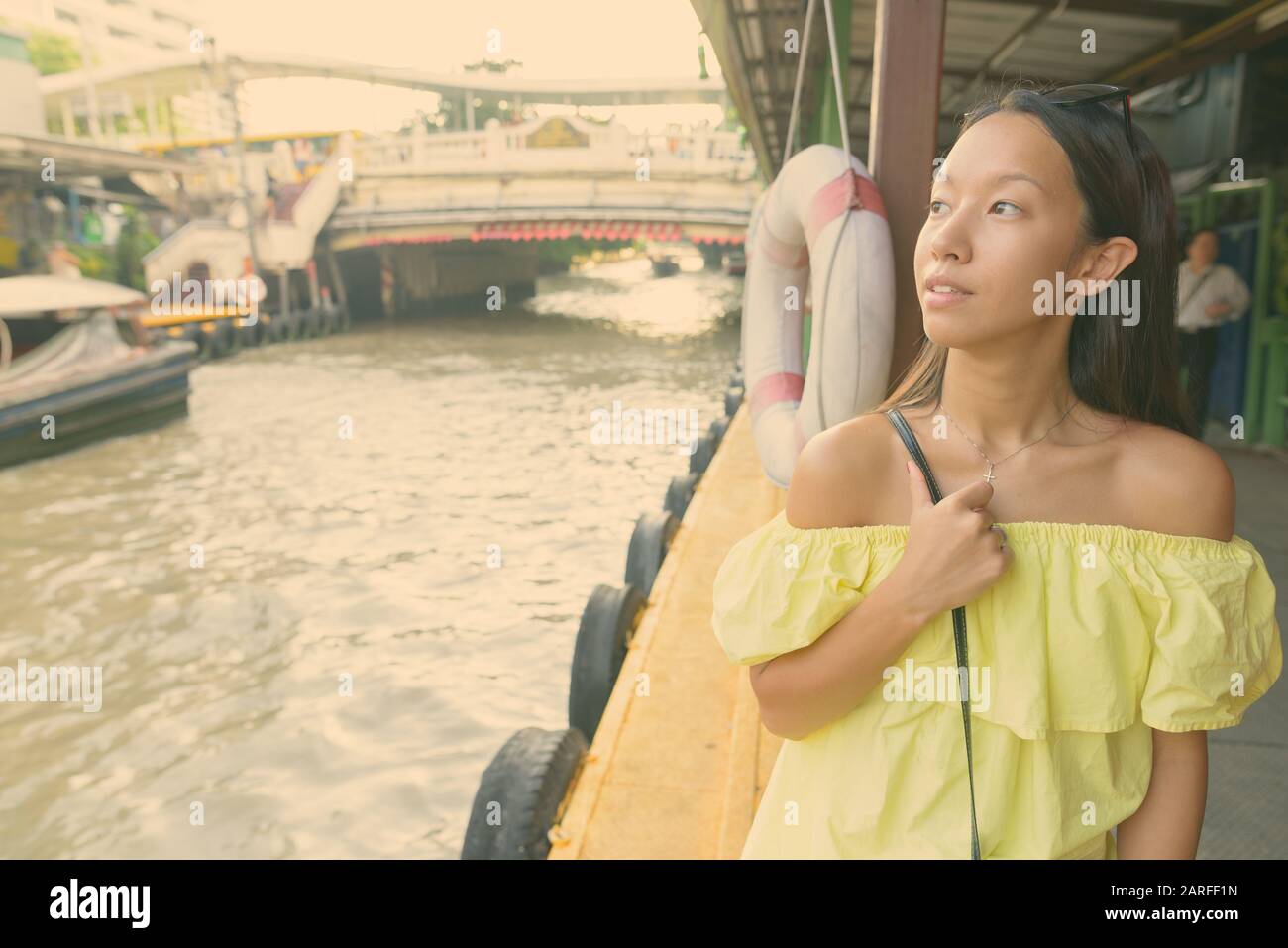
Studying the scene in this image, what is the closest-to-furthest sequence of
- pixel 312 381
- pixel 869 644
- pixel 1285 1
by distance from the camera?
pixel 869 644
pixel 1285 1
pixel 312 381

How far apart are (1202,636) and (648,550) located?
14.1 ft

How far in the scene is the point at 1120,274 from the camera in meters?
1.27

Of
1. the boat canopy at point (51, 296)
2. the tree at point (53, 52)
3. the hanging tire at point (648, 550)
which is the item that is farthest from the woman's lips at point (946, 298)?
the tree at point (53, 52)

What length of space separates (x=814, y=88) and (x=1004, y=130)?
7773mm

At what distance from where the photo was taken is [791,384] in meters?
3.40

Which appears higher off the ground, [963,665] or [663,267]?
[963,665]

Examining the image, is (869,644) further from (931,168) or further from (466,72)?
(466,72)

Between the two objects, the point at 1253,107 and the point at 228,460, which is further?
the point at 228,460

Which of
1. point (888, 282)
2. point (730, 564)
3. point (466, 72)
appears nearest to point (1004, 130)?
point (730, 564)

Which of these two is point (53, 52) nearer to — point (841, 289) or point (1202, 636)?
point (841, 289)

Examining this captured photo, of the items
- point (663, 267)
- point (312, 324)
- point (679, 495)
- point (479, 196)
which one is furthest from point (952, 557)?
point (663, 267)

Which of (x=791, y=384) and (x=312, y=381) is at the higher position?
(x=791, y=384)

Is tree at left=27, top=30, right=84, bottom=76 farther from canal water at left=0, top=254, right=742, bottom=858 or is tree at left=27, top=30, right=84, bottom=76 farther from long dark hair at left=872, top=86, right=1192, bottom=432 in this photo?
long dark hair at left=872, top=86, right=1192, bottom=432

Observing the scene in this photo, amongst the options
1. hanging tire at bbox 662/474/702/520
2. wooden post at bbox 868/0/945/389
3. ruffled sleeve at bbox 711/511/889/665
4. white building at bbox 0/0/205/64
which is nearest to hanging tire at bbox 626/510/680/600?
hanging tire at bbox 662/474/702/520
